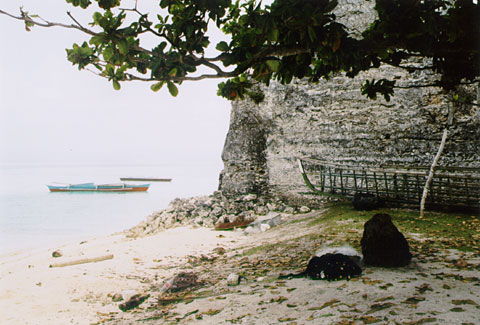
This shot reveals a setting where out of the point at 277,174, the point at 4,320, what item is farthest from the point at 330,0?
the point at 277,174

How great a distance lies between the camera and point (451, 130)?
6832mm

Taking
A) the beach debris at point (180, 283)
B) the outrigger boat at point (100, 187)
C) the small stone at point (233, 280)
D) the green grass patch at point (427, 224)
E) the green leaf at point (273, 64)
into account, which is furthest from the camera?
the outrigger boat at point (100, 187)

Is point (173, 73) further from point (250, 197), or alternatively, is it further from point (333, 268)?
point (250, 197)

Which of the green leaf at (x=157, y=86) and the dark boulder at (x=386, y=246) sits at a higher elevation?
the green leaf at (x=157, y=86)

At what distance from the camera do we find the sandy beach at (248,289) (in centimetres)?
235

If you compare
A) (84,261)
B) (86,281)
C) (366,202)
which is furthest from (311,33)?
(366,202)

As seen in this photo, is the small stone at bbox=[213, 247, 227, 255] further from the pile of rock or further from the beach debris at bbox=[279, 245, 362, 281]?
the beach debris at bbox=[279, 245, 362, 281]

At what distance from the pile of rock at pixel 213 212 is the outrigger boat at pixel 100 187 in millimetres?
11044

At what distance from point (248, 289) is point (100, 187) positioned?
19.1m

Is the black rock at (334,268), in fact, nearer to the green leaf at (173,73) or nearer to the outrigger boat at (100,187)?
the green leaf at (173,73)

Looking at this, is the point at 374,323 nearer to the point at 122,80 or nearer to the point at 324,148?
the point at 122,80

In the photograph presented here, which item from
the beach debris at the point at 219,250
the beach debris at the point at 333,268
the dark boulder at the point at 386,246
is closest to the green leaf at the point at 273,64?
the beach debris at the point at 333,268

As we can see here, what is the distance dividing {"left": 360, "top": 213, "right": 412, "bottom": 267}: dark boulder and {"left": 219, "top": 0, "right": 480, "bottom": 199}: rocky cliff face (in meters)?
4.32

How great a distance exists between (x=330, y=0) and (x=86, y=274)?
472cm
